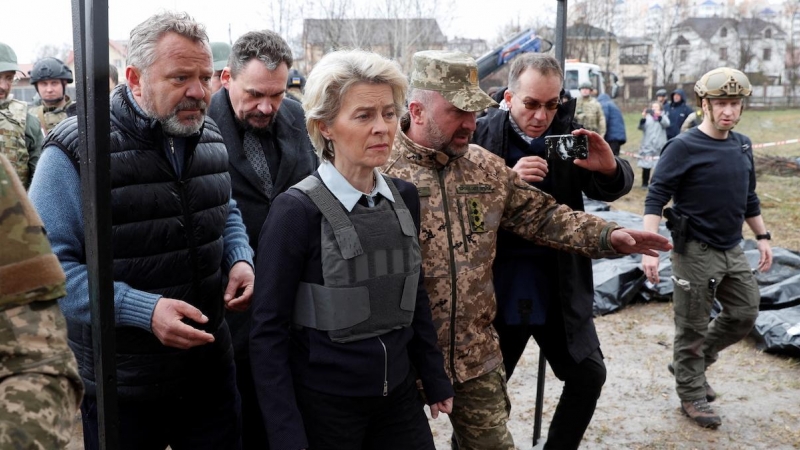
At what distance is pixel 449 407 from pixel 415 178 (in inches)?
33.1

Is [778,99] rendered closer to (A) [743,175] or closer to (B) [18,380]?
(A) [743,175]

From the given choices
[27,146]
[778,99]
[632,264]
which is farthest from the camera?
[778,99]

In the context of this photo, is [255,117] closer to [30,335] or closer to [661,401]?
[30,335]

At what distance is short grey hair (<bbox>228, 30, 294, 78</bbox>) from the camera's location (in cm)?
310

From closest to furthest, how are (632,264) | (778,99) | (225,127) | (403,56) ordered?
(225,127)
(632,264)
(403,56)
(778,99)

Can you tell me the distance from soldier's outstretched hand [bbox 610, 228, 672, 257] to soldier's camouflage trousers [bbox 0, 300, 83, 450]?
216cm

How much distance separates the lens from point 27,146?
5680 mm

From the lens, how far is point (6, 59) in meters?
5.80

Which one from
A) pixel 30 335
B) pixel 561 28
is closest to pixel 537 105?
pixel 561 28

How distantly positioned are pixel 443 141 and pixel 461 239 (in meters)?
0.37

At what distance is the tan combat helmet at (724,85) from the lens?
4.39 m

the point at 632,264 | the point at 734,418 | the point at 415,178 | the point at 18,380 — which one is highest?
the point at 415,178

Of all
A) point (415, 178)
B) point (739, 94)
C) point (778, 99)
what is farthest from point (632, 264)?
point (778, 99)

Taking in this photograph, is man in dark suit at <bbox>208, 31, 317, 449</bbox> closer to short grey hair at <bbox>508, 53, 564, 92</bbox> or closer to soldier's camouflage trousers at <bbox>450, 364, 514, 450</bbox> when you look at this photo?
soldier's camouflage trousers at <bbox>450, 364, 514, 450</bbox>
